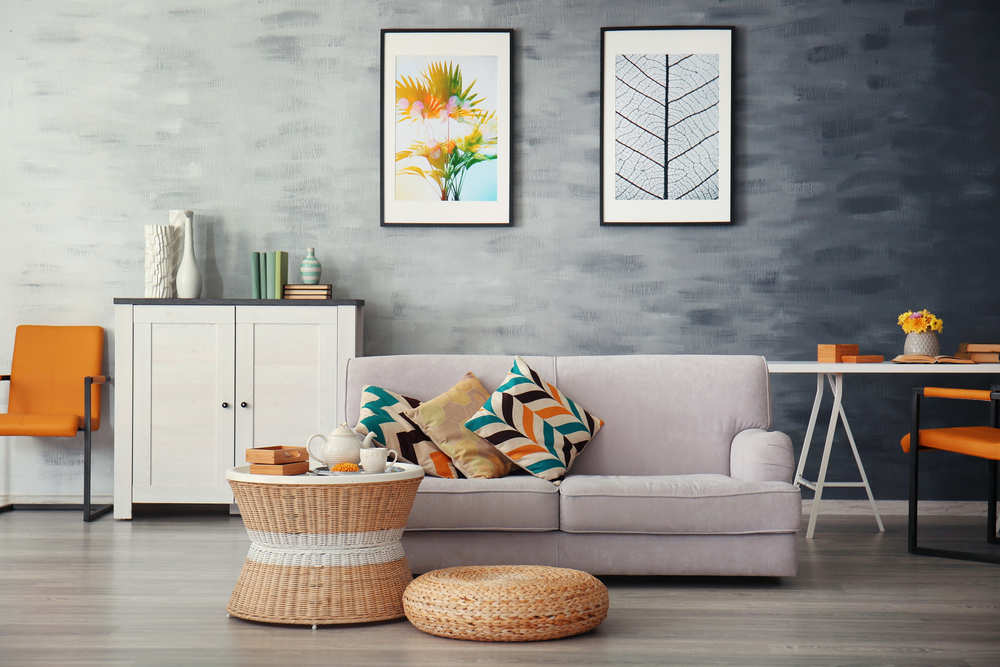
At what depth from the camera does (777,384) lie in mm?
4520

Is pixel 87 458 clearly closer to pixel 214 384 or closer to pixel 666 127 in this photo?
pixel 214 384

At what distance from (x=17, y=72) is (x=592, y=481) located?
12.5ft

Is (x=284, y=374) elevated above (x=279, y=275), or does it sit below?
below

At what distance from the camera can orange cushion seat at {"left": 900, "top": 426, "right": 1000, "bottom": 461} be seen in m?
3.29

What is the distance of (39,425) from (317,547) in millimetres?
2277

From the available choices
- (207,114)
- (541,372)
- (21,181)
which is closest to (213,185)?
(207,114)

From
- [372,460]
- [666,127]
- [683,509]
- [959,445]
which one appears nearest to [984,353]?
[959,445]

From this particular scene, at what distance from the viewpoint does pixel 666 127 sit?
4.50 m

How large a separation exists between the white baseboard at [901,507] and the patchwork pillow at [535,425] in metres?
1.73

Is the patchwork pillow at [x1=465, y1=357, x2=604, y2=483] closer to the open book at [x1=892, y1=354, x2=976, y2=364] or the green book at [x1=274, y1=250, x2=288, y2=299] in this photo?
the green book at [x1=274, y1=250, x2=288, y2=299]

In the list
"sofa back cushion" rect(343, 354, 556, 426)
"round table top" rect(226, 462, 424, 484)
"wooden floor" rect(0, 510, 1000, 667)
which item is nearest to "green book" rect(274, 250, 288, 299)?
"sofa back cushion" rect(343, 354, 556, 426)

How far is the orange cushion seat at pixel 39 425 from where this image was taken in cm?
405

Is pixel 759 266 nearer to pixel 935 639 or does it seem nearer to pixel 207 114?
pixel 935 639

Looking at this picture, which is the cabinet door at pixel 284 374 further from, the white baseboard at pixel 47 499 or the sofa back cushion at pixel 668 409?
the sofa back cushion at pixel 668 409
